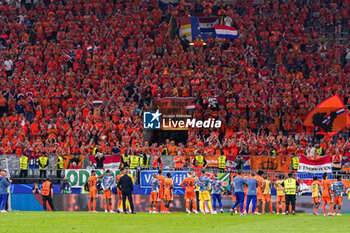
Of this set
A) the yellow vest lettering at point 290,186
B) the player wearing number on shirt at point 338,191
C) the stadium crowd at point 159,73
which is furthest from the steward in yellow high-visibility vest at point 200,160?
the player wearing number on shirt at point 338,191

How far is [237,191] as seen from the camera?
99.3 ft

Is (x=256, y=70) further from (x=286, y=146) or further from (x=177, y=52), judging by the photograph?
(x=286, y=146)

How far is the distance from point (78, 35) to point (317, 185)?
837 inches

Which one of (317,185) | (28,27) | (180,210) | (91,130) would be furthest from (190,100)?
(28,27)

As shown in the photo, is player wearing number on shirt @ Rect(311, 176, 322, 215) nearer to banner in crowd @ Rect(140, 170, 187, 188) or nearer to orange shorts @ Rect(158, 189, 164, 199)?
banner in crowd @ Rect(140, 170, 187, 188)

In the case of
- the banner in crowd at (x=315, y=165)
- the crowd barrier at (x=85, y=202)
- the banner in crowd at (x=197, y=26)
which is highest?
the banner in crowd at (x=197, y=26)

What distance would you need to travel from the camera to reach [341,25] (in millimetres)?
46438

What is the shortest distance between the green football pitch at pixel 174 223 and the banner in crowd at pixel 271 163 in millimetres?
4327

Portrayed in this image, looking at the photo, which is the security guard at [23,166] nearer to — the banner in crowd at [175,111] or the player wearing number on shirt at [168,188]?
the banner in crowd at [175,111]

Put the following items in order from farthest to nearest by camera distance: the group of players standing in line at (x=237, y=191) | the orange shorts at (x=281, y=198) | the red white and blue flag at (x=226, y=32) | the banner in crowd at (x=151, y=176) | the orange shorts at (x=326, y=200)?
the red white and blue flag at (x=226, y=32) → the banner in crowd at (x=151, y=176) → the orange shorts at (x=281, y=198) → the orange shorts at (x=326, y=200) → the group of players standing in line at (x=237, y=191)

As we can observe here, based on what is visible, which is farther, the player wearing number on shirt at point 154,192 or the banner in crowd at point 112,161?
the banner in crowd at point 112,161

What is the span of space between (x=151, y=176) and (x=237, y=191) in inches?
197

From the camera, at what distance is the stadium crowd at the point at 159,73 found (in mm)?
39000

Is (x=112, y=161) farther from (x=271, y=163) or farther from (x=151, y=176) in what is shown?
(x=271, y=163)
